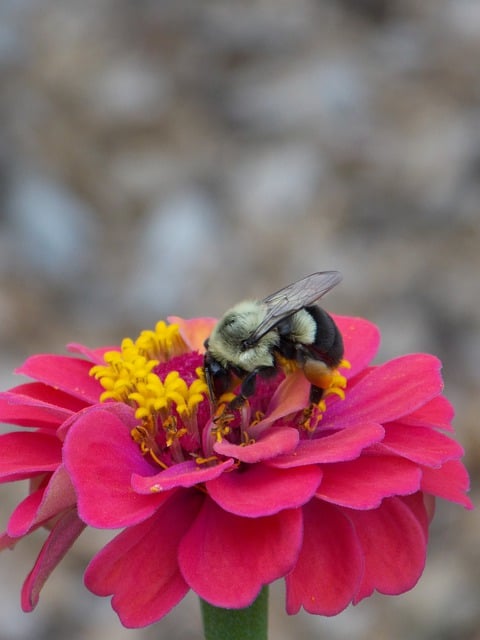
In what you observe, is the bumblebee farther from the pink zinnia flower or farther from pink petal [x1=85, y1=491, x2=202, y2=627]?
pink petal [x1=85, y1=491, x2=202, y2=627]

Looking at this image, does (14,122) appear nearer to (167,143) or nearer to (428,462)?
(167,143)

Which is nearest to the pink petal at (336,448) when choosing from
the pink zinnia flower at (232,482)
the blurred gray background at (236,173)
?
the pink zinnia flower at (232,482)

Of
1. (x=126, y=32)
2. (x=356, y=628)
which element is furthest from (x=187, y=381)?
(x=126, y=32)

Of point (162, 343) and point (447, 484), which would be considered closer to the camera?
point (447, 484)

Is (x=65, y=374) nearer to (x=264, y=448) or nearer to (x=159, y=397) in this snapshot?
(x=159, y=397)

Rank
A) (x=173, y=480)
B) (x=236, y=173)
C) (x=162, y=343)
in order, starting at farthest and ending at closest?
(x=236, y=173) → (x=162, y=343) → (x=173, y=480)

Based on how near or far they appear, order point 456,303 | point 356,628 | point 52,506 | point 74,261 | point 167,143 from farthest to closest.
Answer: point 167,143
point 74,261
point 456,303
point 356,628
point 52,506

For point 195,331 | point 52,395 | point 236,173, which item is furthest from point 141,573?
point 236,173
